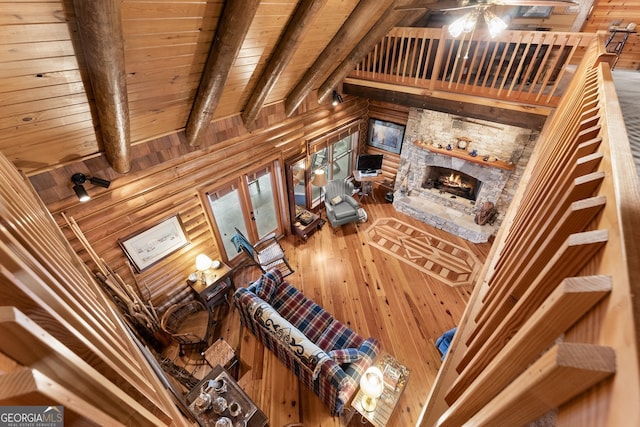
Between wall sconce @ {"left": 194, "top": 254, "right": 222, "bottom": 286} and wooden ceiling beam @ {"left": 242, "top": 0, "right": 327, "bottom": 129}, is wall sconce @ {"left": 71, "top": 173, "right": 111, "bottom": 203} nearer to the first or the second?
wall sconce @ {"left": 194, "top": 254, "right": 222, "bottom": 286}

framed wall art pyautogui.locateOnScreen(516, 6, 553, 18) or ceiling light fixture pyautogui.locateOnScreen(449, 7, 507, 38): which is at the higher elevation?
framed wall art pyautogui.locateOnScreen(516, 6, 553, 18)

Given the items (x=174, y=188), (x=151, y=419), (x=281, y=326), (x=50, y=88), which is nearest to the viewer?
(x=151, y=419)

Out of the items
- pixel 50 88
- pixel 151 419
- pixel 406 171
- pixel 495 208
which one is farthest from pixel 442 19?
pixel 151 419

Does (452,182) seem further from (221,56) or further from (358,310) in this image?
(221,56)

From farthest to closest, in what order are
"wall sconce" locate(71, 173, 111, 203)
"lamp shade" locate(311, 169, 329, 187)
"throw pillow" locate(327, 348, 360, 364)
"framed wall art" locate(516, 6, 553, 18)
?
"lamp shade" locate(311, 169, 329, 187) < "framed wall art" locate(516, 6, 553, 18) < "throw pillow" locate(327, 348, 360, 364) < "wall sconce" locate(71, 173, 111, 203)

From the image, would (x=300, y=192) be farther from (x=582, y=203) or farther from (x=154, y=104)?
(x=582, y=203)

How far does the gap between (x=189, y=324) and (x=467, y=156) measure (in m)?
5.80

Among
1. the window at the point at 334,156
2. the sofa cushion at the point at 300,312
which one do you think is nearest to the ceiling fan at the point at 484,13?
the window at the point at 334,156

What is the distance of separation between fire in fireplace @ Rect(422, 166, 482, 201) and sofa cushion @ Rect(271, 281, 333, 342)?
421 cm

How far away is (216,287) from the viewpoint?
4.16m

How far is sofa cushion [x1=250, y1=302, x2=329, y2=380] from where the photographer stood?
2.76 meters

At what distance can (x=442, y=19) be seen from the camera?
511 centimetres

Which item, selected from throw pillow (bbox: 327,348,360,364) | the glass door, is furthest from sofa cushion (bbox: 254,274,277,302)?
throw pillow (bbox: 327,348,360,364)

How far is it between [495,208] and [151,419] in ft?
20.6
